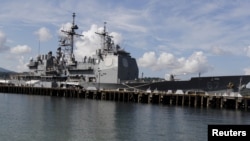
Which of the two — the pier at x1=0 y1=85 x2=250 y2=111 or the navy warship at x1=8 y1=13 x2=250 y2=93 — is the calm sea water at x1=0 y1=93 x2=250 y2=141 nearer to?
the pier at x1=0 y1=85 x2=250 y2=111

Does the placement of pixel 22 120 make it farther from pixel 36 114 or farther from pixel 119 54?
pixel 119 54

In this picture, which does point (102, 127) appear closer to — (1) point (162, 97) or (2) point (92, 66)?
(1) point (162, 97)

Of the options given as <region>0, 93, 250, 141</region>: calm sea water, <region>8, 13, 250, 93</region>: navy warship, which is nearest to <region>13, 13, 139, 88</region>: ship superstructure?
<region>8, 13, 250, 93</region>: navy warship

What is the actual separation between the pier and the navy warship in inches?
110

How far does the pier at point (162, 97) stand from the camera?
50188 mm

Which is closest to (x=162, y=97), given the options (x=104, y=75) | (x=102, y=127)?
(x=104, y=75)

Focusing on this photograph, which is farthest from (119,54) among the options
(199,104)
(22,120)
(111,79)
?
(22,120)

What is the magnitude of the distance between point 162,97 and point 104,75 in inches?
598

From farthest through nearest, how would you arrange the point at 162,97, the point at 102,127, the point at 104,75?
the point at 104,75, the point at 162,97, the point at 102,127

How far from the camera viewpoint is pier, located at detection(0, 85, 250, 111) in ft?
165

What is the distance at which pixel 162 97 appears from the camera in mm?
55594

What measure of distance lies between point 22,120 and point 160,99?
89.7 ft

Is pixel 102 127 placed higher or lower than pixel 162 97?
lower

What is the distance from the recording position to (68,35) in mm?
81688
